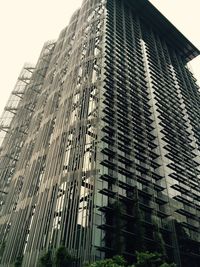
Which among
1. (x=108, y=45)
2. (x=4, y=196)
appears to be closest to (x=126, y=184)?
(x=4, y=196)

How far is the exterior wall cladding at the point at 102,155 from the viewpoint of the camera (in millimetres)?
31688

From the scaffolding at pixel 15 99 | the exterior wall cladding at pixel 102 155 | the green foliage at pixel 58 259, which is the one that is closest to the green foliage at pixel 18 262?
the exterior wall cladding at pixel 102 155

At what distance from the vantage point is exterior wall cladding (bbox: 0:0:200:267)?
31.7m

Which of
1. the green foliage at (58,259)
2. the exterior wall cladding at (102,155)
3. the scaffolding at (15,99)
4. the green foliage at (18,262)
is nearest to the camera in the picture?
the green foliage at (58,259)

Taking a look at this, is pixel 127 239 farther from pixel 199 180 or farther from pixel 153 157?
pixel 199 180

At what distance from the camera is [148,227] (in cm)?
3475

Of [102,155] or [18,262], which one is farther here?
[102,155]

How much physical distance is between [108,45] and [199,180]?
1181 inches

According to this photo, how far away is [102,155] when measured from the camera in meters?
37.5

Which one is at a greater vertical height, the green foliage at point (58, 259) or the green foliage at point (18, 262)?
the green foliage at point (18, 262)

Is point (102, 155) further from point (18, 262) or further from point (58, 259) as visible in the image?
point (18, 262)

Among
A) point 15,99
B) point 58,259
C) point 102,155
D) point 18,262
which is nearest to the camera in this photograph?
point 58,259

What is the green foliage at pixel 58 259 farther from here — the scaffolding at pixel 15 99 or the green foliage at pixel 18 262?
the scaffolding at pixel 15 99

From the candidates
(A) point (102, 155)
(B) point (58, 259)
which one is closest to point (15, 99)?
(A) point (102, 155)
